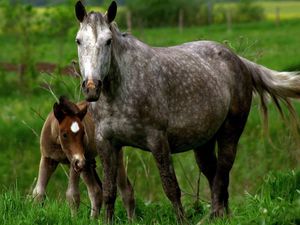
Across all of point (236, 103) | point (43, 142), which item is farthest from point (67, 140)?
point (236, 103)

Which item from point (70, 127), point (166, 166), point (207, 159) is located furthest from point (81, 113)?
point (207, 159)

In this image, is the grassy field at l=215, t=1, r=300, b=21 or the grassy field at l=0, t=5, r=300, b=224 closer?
the grassy field at l=0, t=5, r=300, b=224

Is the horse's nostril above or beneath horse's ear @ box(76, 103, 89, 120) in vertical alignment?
beneath

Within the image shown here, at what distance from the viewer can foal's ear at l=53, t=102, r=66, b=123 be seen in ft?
31.5

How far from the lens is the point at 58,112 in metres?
9.66

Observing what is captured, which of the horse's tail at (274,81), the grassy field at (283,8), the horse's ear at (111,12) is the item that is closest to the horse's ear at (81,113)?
the horse's ear at (111,12)

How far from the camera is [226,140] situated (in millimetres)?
10430

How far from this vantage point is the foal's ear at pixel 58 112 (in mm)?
9613

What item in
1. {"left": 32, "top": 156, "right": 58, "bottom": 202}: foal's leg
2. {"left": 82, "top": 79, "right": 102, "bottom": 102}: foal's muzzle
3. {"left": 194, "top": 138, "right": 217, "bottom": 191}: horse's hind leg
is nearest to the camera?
{"left": 82, "top": 79, "right": 102, "bottom": 102}: foal's muzzle

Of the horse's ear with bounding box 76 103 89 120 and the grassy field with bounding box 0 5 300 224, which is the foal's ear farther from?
the grassy field with bounding box 0 5 300 224

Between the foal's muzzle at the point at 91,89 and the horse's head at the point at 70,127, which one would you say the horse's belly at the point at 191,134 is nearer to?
the horse's head at the point at 70,127

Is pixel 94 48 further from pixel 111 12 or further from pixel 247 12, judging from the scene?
pixel 247 12

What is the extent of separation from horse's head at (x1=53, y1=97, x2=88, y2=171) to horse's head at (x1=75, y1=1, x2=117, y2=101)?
130 centimetres

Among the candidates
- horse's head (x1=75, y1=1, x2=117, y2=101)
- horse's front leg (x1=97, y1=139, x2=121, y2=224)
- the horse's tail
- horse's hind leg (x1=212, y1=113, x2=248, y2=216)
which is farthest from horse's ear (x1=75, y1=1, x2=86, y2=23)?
the horse's tail
